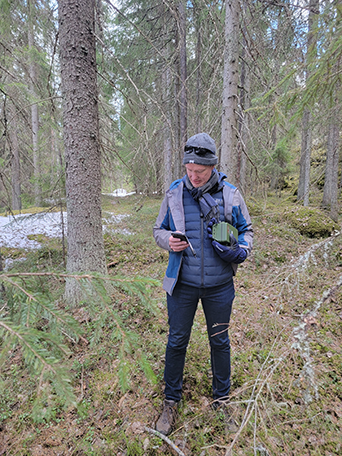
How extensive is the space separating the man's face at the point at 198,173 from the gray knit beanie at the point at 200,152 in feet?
0.15

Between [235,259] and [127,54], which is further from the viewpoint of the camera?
[127,54]

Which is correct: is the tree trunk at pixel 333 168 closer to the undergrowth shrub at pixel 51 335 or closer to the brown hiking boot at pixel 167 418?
the brown hiking boot at pixel 167 418

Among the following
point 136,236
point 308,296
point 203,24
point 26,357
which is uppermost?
point 203,24

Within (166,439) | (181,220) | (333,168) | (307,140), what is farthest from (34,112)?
(333,168)

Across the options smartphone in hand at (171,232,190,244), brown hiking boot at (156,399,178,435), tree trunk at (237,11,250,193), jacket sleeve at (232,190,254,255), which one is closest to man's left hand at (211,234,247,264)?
jacket sleeve at (232,190,254,255)

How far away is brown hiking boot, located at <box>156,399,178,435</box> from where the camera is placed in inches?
87.2

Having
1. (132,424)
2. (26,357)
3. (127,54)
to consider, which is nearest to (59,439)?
(132,424)

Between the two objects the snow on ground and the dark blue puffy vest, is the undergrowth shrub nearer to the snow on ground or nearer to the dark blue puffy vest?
the dark blue puffy vest

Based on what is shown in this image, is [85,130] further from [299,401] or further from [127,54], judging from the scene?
[127,54]

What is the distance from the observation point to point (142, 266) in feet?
18.9

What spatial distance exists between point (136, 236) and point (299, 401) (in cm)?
605

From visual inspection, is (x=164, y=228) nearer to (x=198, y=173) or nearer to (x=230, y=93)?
(x=198, y=173)

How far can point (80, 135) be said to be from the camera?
3.45 m

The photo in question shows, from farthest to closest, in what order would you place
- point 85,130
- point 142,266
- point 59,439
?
point 142,266 → point 85,130 → point 59,439
